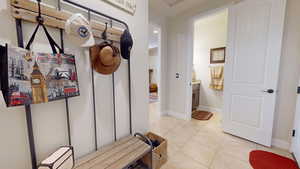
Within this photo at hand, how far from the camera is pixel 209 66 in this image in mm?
3346

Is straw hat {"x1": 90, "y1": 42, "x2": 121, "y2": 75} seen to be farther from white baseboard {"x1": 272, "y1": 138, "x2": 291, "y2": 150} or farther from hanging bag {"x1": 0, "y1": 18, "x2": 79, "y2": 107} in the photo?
white baseboard {"x1": 272, "y1": 138, "x2": 291, "y2": 150}

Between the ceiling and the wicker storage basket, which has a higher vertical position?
the ceiling

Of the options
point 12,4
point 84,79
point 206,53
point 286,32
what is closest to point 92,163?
point 84,79

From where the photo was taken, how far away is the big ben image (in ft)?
2.25

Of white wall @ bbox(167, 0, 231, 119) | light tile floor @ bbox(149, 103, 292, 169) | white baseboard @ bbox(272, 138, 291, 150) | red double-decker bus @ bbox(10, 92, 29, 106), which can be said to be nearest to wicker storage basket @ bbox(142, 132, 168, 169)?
light tile floor @ bbox(149, 103, 292, 169)

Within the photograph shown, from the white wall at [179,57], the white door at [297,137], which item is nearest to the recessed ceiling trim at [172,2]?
the white wall at [179,57]

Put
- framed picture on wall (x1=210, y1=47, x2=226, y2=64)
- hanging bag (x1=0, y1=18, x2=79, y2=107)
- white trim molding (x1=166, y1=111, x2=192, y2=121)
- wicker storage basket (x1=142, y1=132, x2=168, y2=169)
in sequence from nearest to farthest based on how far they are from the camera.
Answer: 1. hanging bag (x1=0, y1=18, x2=79, y2=107)
2. wicker storage basket (x1=142, y1=132, x2=168, y2=169)
3. white trim molding (x1=166, y1=111, x2=192, y2=121)
4. framed picture on wall (x1=210, y1=47, x2=226, y2=64)

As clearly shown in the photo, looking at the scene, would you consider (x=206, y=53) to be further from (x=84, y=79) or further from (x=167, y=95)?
(x=84, y=79)

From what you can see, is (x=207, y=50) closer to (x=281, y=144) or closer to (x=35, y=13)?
(x=281, y=144)

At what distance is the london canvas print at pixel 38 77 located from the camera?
24.4 inches

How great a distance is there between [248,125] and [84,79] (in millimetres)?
2510

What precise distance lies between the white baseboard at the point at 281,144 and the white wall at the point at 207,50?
1417mm

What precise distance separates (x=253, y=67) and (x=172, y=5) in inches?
73.4

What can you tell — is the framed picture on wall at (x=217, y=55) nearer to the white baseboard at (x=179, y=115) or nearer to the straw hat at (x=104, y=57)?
the white baseboard at (x=179, y=115)
